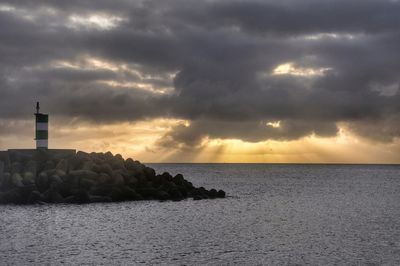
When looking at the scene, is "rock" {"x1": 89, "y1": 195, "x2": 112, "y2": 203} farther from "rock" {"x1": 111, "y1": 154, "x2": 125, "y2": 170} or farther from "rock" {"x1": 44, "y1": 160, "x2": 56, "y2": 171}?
"rock" {"x1": 44, "y1": 160, "x2": 56, "y2": 171}

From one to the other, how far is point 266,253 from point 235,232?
4744 millimetres

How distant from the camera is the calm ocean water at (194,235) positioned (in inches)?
674

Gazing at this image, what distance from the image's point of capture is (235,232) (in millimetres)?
22797

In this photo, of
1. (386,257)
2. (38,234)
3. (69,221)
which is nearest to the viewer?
(386,257)

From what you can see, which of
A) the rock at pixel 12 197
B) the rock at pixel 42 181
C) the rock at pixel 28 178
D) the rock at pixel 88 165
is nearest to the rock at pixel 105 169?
the rock at pixel 88 165

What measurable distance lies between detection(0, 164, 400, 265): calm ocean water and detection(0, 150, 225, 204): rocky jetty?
132 cm

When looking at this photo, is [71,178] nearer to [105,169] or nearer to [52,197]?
[52,197]

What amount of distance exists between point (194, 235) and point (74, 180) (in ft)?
39.0

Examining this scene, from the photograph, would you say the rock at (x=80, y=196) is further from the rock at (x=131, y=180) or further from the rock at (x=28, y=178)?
the rock at (x=131, y=180)

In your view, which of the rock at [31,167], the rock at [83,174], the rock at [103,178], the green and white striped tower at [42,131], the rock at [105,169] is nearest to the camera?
the rock at [83,174]

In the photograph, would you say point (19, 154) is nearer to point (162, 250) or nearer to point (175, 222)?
point (175, 222)

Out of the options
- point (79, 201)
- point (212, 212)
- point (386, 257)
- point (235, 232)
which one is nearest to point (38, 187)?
point (79, 201)

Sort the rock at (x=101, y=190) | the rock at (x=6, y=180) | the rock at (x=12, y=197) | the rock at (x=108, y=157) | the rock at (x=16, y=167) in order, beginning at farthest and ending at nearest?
1. the rock at (x=108, y=157)
2. the rock at (x=101, y=190)
3. the rock at (x=16, y=167)
4. the rock at (x=6, y=180)
5. the rock at (x=12, y=197)

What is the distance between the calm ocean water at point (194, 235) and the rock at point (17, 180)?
2080 millimetres
